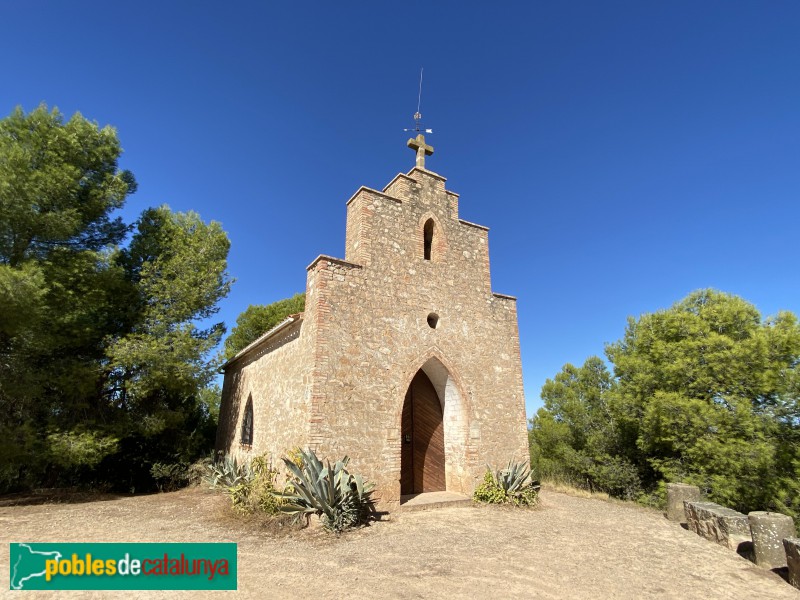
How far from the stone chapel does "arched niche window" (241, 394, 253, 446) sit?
13 cm

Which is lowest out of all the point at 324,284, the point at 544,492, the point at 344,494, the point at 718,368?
the point at 544,492

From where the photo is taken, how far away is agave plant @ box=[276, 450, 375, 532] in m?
6.96

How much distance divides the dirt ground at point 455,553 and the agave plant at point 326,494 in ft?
1.01

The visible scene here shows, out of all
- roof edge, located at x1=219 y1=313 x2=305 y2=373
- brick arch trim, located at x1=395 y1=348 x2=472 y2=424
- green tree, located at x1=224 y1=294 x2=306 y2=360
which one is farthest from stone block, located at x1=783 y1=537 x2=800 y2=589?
green tree, located at x1=224 y1=294 x2=306 y2=360

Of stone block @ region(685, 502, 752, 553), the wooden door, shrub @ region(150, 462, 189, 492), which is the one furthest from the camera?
shrub @ region(150, 462, 189, 492)

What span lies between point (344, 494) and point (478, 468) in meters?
3.90

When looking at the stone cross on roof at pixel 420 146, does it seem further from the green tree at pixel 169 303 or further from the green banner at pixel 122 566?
the green banner at pixel 122 566

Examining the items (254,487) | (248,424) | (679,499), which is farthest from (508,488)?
(248,424)

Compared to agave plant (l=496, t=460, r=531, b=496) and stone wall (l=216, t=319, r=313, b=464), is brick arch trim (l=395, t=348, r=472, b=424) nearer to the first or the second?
agave plant (l=496, t=460, r=531, b=496)

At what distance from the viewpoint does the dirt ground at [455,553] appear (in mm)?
4715

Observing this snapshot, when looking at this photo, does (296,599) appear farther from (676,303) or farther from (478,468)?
(676,303)

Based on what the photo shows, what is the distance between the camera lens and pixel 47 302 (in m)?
10.9

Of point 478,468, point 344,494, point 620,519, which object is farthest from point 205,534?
point 620,519

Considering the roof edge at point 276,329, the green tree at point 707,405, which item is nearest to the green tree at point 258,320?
the roof edge at point 276,329
